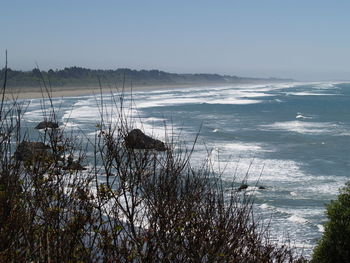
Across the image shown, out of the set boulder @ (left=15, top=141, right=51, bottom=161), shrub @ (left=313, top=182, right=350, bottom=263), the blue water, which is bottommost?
the blue water

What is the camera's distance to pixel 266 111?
107875 millimetres

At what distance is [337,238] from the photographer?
1870 centimetres

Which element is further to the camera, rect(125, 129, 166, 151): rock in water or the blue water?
the blue water

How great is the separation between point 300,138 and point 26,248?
5817 centimetres

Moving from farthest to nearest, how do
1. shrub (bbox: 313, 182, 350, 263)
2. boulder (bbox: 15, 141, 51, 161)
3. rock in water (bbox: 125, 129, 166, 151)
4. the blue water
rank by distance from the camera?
the blue water → shrub (bbox: 313, 182, 350, 263) → rock in water (bbox: 125, 129, 166, 151) → boulder (bbox: 15, 141, 51, 161)

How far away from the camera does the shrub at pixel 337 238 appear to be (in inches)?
728

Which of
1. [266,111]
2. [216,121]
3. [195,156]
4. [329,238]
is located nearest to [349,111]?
[266,111]

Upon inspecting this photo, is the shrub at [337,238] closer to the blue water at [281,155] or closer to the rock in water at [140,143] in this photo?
the blue water at [281,155]

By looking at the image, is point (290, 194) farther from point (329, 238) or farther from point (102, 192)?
point (102, 192)

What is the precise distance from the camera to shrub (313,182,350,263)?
18.5 metres

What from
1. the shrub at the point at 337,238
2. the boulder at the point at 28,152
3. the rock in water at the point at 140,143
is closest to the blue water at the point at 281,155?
the rock in water at the point at 140,143

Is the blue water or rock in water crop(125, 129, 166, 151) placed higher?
rock in water crop(125, 129, 166, 151)

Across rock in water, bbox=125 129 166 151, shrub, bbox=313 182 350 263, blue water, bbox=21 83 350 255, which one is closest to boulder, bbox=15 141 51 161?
blue water, bbox=21 83 350 255

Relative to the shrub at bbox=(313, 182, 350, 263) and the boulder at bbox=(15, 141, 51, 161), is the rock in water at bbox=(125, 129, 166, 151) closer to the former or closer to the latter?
the boulder at bbox=(15, 141, 51, 161)
